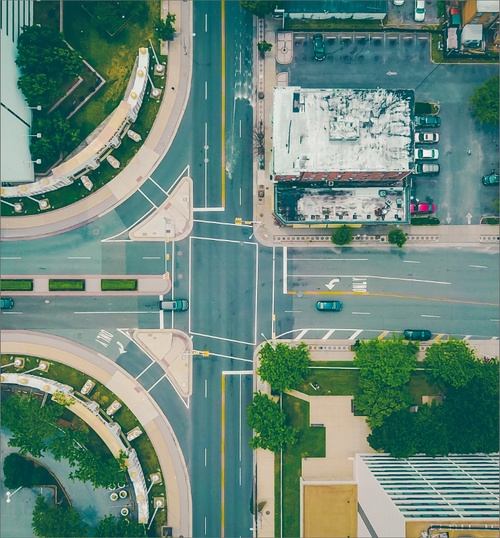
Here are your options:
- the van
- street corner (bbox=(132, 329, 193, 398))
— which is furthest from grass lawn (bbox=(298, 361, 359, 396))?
the van

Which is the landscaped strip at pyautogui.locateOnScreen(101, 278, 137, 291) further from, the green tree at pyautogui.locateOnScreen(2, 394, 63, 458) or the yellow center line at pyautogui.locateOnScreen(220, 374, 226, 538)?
the yellow center line at pyautogui.locateOnScreen(220, 374, 226, 538)

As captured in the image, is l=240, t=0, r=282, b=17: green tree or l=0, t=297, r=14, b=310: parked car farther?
l=0, t=297, r=14, b=310: parked car

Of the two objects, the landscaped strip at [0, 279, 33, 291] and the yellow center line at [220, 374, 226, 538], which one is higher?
the landscaped strip at [0, 279, 33, 291]

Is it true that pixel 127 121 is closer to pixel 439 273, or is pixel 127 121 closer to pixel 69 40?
pixel 69 40

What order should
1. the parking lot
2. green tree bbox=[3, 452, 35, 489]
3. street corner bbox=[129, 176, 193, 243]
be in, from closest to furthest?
green tree bbox=[3, 452, 35, 489]
street corner bbox=[129, 176, 193, 243]
the parking lot

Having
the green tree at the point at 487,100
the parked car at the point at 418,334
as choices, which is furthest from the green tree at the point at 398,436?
the green tree at the point at 487,100

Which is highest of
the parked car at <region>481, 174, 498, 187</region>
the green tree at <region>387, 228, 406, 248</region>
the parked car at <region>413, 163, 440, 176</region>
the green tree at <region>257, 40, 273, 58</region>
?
the green tree at <region>257, 40, 273, 58</region>

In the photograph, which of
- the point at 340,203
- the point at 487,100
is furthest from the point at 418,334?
the point at 487,100
